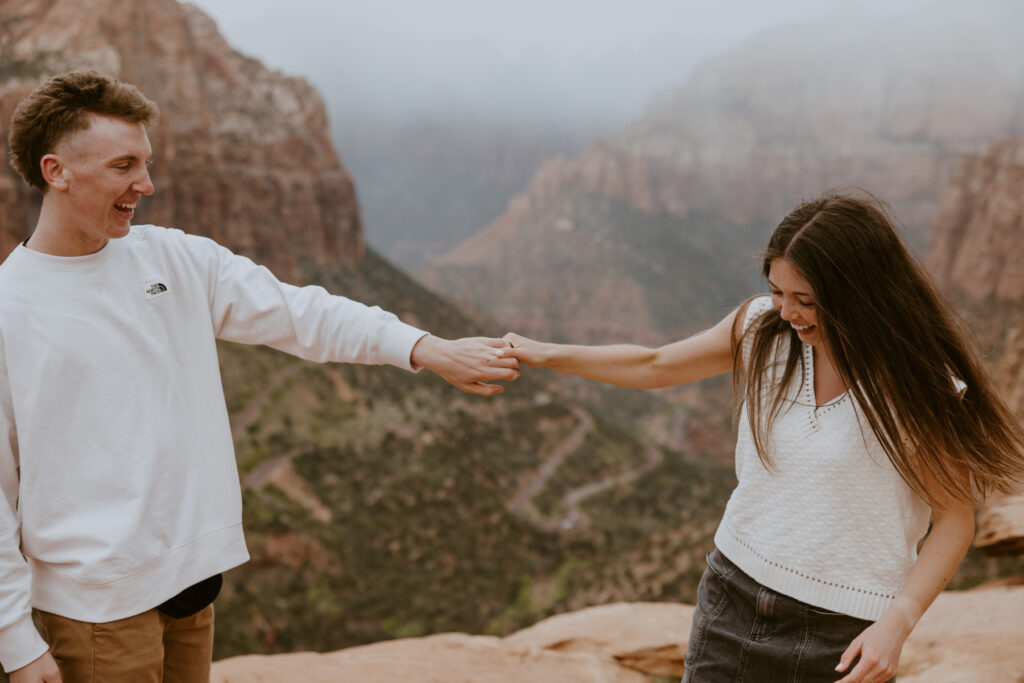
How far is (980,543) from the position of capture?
6336mm

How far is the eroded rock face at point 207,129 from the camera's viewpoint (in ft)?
106

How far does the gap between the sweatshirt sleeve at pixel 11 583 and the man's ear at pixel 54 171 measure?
59cm

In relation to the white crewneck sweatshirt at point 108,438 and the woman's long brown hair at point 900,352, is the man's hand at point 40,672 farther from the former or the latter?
the woman's long brown hair at point 900,352

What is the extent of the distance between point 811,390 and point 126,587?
2705 mm

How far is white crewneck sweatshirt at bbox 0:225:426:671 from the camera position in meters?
2.55

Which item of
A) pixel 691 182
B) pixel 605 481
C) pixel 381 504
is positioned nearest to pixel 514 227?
pixel 691 182

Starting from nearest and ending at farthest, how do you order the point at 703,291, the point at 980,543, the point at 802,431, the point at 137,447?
the point at 137,447 → the point at 802,431 → the point at 980,543 → the point at 703,291

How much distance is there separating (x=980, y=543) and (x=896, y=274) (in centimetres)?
476

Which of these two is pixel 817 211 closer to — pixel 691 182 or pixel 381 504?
pixel 381 504

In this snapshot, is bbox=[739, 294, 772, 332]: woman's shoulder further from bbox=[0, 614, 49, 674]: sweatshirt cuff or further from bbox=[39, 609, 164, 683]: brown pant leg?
bbox=[0, 614, 49, 674]: sweatshirt cuff

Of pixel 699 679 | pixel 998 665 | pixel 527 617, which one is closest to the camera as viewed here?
pixel 699 679

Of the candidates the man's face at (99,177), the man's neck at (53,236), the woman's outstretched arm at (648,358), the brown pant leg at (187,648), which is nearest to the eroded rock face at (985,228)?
the woman's outstretched arm at (648,358)

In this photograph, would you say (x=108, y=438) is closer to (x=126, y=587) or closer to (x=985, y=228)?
(x=126, y=587)

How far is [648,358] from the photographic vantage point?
3666mm
